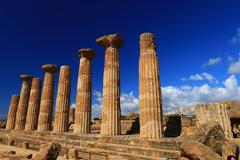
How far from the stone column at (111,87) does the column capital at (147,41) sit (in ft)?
9.10

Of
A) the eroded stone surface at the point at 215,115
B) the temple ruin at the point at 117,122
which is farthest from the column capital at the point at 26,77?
the eroded stone surface at the point at 215,115

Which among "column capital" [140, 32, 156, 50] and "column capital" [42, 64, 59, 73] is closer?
"column capital" [140, 32, 156, 50]

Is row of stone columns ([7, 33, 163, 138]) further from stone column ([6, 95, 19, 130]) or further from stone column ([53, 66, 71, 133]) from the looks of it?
stone column ([6, 95, 19, 130])

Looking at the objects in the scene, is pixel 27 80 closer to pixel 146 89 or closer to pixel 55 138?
pixel 55 138

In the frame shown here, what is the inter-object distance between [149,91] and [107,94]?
3.60m

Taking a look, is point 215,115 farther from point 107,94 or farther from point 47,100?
point 47,100

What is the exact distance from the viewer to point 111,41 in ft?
47.4

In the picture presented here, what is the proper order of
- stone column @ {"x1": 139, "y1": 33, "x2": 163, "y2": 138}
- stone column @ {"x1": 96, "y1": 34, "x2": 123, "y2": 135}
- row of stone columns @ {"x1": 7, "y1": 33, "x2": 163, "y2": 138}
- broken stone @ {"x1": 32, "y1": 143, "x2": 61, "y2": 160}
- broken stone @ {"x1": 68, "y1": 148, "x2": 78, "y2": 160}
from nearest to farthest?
broken stone @ {"x1": 32, "y1": 143, "x2": 61, "y2": 160}, broken stone @ {"x1": 68, "y1": 148, "x2": 78, "y2": 160}, stone column @ {"x1": 139, "y1": 33, "x2": 163, "y2": 138}, row of stone columns @ {"x1": 7, "y1": 33, "x2": 163, "y2": 138}, stone column @ {"x1": 96, "y1": 34, "x2": 123, "y2": 135}

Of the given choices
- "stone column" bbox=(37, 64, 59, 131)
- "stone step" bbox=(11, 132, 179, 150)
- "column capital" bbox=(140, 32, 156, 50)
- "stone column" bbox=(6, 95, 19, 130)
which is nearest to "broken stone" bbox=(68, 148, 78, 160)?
"stone step" bbox=(11, 132, 179, 150)

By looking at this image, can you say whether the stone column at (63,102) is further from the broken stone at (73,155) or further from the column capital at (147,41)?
the column capital at (147,41)

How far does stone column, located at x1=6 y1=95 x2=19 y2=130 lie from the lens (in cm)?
2587

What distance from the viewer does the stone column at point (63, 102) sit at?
17484 mm

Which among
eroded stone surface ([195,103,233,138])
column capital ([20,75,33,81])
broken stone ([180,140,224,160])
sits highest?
column capital ([20,75,33,81])

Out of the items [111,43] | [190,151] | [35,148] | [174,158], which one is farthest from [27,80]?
[190,151]
